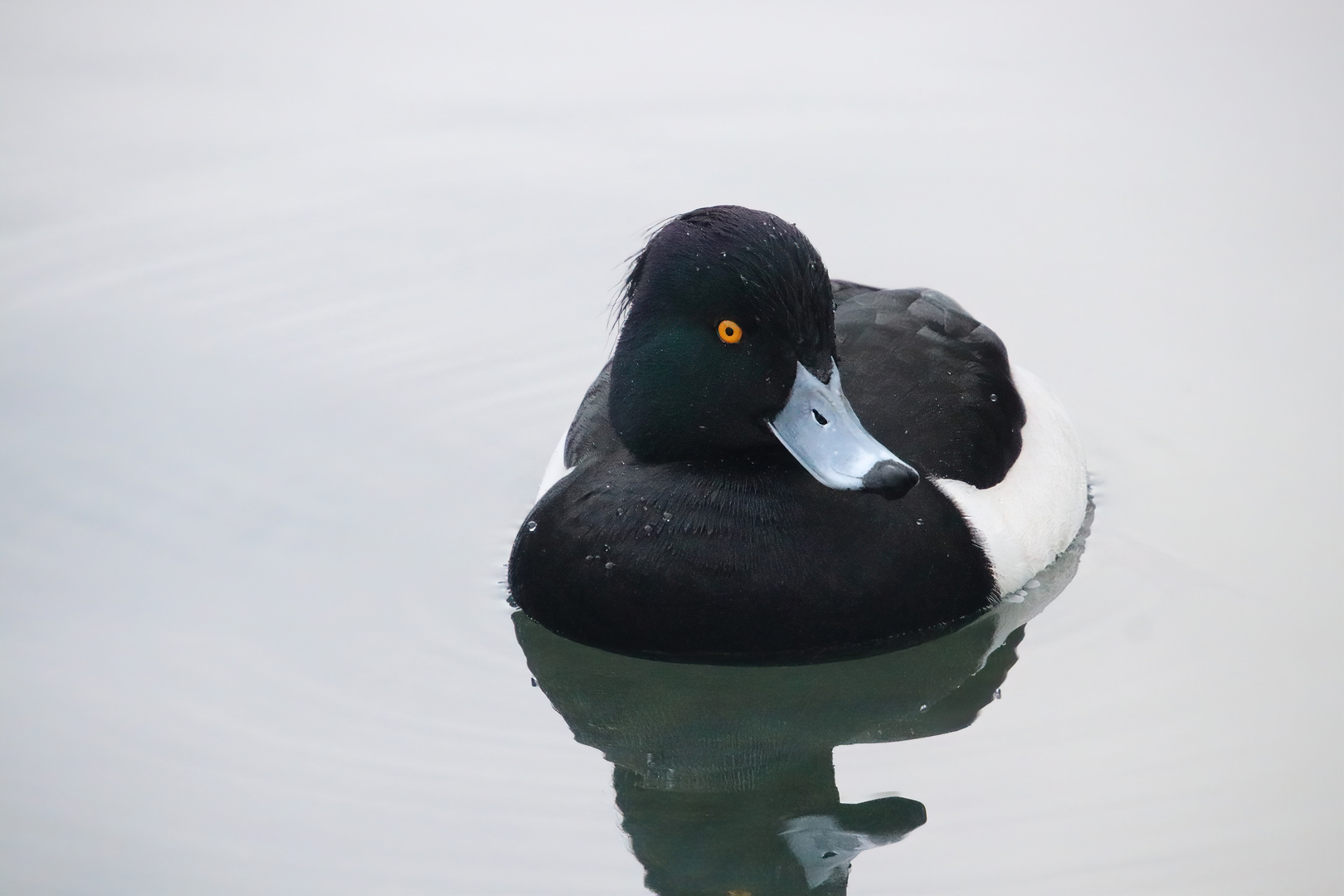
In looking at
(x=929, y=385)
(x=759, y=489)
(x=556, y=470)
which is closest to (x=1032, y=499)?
(x=929, y=385)

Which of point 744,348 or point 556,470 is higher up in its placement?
point 744,348

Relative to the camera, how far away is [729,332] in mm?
5379

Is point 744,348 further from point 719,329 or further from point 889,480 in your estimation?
point 889,480

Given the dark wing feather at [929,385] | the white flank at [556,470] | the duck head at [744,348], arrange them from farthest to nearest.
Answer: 1. the white flank at [556,470]
2. the dark wing feather at [929,385]
3. the duck head at [744,348]

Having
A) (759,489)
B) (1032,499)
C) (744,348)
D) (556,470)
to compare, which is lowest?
(1032,499)

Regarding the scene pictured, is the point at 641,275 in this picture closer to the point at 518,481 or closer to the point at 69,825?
the point at 518,481

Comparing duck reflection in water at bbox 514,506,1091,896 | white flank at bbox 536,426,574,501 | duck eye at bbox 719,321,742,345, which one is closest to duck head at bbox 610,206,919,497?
duck eye at bbox 719,321,742,345

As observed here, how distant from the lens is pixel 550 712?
563 cm

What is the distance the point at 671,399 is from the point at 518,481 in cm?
143

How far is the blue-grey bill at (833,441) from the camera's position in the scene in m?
5.18

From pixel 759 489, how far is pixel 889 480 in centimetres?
56

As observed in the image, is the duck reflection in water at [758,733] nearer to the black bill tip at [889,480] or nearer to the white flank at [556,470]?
the white flank at [556,470]

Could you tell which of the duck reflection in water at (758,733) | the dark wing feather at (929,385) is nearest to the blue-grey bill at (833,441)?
the dark wing feather at (929,385)

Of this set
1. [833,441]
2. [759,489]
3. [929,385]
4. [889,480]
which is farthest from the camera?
[929,385]
